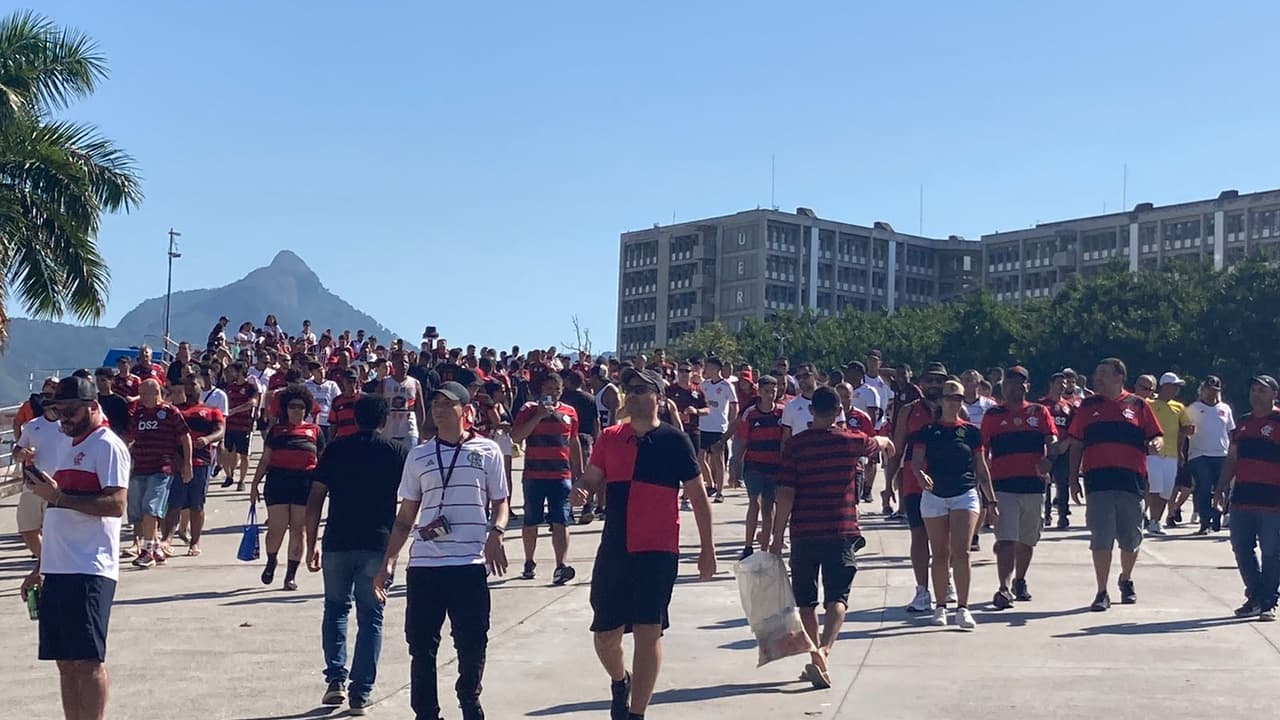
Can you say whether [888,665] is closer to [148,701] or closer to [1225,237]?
[148,701]

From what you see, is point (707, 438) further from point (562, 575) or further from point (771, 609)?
point (771, 609)

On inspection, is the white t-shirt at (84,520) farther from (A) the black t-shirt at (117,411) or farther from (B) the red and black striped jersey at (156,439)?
(B) the red and black striped jersey at (156,439)

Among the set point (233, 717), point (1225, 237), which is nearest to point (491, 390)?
point (233, 717)

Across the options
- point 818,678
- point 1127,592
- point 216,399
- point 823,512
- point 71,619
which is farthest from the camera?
point 216,399

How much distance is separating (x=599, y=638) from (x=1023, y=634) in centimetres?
437

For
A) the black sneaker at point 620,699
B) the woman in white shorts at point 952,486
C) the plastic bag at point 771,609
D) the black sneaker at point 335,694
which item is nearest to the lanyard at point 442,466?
the black sneaker at point 620,699

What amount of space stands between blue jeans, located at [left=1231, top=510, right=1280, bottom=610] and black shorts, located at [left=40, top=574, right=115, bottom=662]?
8.62 meters

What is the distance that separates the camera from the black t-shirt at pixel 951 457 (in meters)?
11.1

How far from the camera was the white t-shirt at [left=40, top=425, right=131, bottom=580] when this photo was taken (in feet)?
23.9

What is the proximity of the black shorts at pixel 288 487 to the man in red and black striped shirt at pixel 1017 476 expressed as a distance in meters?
6.06

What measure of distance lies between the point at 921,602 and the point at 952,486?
1.33 meters

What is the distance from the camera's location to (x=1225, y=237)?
12669 cm

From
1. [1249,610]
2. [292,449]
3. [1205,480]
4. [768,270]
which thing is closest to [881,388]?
[1205,480]

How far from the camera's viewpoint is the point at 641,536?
307 inches
